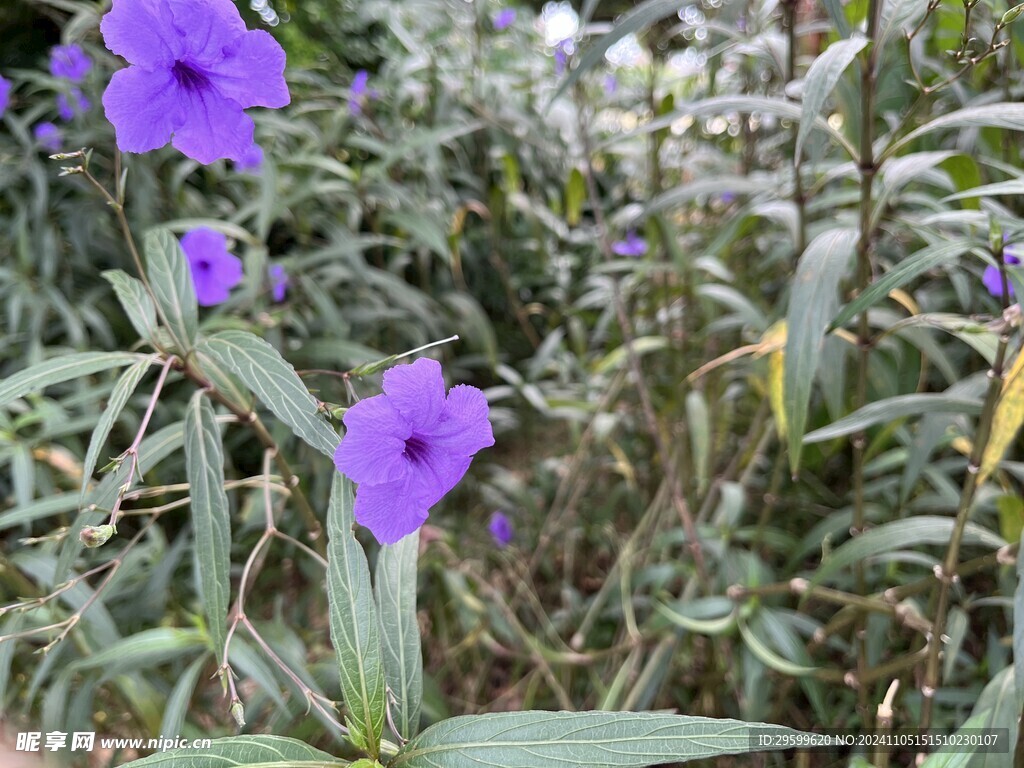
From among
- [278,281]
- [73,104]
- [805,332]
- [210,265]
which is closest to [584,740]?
[805,332]

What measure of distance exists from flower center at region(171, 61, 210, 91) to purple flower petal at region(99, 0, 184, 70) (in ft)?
0.05

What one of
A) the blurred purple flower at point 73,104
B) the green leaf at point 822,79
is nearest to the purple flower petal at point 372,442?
the green leaf at point 822,79

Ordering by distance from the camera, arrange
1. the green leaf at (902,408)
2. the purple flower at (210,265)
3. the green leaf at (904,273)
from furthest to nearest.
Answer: the purple flower at (210,265)
the green leaf at (902,408)
the green leaf at (904,273)

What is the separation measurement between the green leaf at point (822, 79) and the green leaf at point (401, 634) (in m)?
0.51

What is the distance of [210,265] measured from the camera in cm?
99

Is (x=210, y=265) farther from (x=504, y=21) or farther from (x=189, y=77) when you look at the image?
(x=504, y=21)

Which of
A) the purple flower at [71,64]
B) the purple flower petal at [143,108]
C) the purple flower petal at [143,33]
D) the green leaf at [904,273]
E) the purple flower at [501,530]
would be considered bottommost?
the purple flower at [501,530]

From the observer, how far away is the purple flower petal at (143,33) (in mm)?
429

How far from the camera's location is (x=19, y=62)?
2029 millimetres

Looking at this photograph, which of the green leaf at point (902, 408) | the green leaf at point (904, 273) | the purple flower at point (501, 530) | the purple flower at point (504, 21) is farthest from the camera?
the purple flower at point (504, 21)

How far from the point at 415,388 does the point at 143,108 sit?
29 cm

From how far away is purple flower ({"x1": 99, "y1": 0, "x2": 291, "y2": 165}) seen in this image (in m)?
0.44

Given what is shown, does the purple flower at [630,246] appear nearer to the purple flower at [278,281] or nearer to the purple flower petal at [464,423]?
the purple flower at [278,281]

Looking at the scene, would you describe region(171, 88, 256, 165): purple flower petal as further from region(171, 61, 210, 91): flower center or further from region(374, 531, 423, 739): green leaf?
region(374, 531, 423, 739): green leaf
